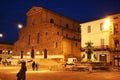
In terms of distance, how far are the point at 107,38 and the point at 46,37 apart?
19582 millimetres

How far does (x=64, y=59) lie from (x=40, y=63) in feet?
23.4

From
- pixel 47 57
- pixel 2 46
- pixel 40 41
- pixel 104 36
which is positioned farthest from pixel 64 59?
pixel 2 46

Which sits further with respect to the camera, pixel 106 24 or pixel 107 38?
pixel 106 24

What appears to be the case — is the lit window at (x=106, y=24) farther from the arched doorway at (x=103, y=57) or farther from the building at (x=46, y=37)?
the building at (x=46, y=37)

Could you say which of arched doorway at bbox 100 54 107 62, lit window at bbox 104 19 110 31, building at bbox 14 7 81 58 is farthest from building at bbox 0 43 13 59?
lit window at bbox 104 19 110 31

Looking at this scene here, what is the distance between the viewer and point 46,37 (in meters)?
59.5

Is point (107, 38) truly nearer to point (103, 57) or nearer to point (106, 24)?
point (106, 24)

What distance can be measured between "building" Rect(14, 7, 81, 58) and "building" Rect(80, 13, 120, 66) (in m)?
10.1

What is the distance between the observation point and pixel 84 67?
33406 mm

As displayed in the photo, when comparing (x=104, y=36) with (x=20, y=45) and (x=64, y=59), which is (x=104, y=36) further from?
(x=20, y=45)

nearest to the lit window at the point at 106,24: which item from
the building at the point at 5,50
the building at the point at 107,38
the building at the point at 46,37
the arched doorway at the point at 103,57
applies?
the building at the point at 107,38

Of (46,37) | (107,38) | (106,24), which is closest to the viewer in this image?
(107,38)

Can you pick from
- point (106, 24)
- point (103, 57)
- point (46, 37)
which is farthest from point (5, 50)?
point (106, 24)

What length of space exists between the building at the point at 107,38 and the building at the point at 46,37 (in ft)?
33.2
